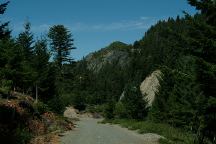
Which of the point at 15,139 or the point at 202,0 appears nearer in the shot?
the point at 15,139

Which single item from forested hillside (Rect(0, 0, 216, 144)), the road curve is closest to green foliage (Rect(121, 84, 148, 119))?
forested hillside (Rect(0, 0, 216, 144))

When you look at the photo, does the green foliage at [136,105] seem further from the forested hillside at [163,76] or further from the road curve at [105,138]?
the road curve at [105,138]

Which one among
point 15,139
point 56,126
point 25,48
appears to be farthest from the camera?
point 25,48

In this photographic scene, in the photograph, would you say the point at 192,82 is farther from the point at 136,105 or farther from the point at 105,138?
the point at 136,105

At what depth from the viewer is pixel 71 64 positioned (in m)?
113

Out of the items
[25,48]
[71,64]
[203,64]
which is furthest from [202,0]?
[71,64]

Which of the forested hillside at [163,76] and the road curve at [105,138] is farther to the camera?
the road curve at [105,138]

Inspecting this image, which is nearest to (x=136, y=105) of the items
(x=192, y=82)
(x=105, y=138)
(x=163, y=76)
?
(x=163, y=76)

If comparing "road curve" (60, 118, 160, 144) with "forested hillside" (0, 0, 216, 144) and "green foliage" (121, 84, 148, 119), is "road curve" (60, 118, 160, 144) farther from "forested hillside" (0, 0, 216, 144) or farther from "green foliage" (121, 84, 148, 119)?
"green foliage" (121, 84, 148, 119)

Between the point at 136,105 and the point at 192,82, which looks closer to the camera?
the point at 192,82

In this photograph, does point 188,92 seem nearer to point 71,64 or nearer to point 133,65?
point 71,64

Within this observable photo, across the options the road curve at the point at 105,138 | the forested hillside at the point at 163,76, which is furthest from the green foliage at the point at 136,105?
the road curve at the point at 105,138

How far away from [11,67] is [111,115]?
52.8 m

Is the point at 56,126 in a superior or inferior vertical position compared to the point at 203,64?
inferior
